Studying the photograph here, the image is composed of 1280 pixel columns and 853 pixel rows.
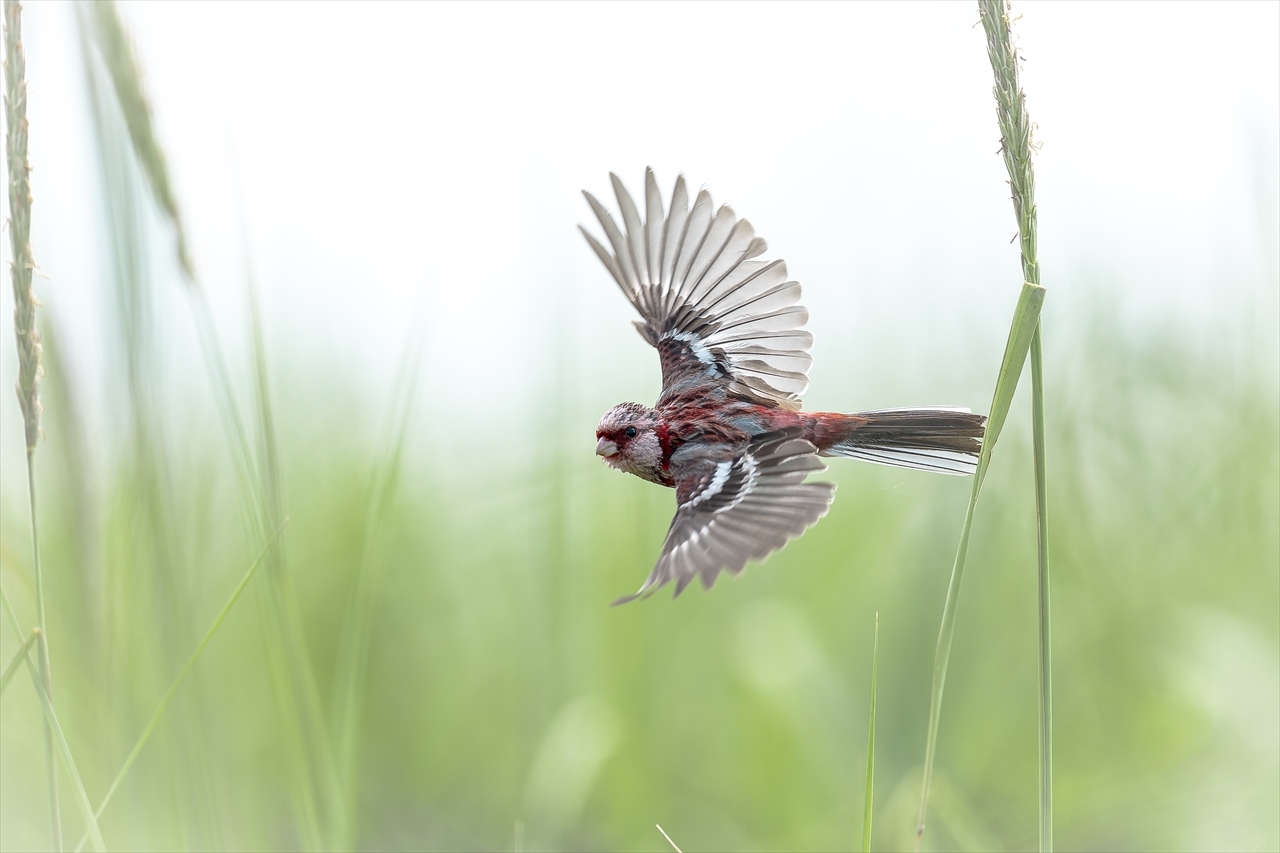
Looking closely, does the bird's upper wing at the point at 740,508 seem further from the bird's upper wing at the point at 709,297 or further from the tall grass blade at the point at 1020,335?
the tall grass blade at the point at 1020,335

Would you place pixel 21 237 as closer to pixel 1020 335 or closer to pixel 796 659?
pixel 1020 335

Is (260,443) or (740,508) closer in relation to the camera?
(260,443)


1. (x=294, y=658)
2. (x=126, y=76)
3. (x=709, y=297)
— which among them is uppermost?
(x=126, y=76)

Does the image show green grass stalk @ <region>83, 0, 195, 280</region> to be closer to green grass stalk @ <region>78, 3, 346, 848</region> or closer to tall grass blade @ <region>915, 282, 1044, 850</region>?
green grass stalk @ <region>78, 3, 346, 848</region>

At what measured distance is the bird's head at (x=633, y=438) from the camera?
237 cm

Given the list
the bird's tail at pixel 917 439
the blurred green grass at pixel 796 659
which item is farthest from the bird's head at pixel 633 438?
the bird's tail at pixel 917 439

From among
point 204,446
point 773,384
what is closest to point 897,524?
point 773,384

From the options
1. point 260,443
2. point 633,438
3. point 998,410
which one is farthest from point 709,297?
point 998,410

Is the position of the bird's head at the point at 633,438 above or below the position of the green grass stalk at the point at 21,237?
below

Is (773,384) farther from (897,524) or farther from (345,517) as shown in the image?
(345,517)

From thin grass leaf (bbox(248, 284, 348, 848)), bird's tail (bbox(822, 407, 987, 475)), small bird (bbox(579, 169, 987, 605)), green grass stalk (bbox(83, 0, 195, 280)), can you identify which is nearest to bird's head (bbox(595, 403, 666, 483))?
small bird (bbox(579, 169, 987, 605))

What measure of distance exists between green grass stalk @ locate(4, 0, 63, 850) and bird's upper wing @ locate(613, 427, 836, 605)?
0.90m

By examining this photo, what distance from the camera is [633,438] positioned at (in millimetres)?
2412

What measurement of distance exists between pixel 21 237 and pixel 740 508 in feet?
4.49
